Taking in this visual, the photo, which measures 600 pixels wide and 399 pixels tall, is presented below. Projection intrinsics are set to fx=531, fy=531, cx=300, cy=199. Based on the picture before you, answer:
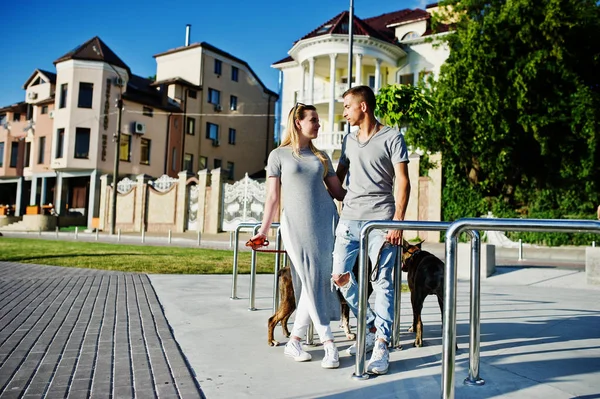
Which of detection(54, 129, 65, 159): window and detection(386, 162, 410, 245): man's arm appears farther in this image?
detection(54, 129, 65, 159): window

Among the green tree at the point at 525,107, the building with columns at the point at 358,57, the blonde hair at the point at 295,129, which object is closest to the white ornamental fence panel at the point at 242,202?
the building with columns at the point at 358,57

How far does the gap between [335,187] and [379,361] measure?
1363mm

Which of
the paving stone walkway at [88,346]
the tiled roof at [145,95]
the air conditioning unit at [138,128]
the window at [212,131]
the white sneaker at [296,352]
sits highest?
the tiled roof at [145,95]

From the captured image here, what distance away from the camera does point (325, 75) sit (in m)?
37.0

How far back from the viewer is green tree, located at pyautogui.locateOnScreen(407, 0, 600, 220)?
21.5m

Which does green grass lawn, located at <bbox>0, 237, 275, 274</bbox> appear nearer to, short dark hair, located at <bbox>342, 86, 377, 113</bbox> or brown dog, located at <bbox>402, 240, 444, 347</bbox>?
brown dog, located at <bbox>402, 240, 444, 347</bbox>

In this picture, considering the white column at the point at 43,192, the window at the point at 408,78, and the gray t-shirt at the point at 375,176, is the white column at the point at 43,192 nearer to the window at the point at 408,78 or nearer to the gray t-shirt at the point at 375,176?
the window at the point at 408,78

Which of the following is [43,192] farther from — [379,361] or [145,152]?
[379,361]

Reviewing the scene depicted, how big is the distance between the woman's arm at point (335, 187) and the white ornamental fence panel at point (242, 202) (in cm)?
2188

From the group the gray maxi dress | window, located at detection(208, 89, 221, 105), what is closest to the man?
the gray maxi dress

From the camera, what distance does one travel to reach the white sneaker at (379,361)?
362 centimetres

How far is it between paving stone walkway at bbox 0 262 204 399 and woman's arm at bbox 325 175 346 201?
1709mm

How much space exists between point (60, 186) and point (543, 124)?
106 ft

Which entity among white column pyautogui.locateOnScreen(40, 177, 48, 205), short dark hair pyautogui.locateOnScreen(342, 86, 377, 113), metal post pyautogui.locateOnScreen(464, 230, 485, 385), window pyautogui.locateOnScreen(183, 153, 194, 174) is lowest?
metal post pyautogui.locateOnScreen(464, 230, 485, 385)
